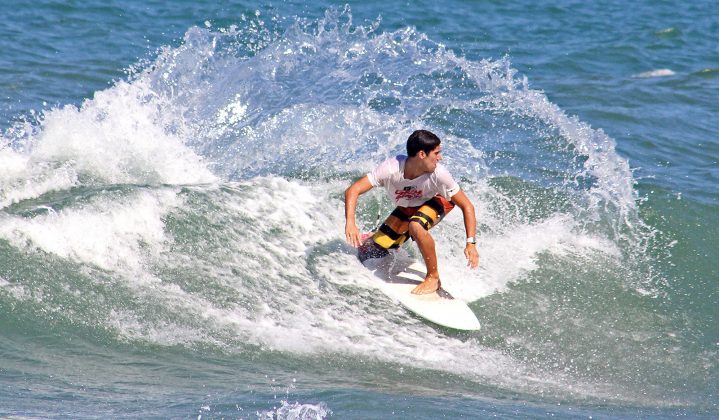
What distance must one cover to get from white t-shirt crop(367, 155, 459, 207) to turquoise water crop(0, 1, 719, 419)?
37.3 inches

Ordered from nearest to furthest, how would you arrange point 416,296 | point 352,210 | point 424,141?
1. point 424,141
2. point 352,210
3. point 416,296

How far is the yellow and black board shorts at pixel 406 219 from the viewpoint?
24.5 feet

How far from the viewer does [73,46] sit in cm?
1595

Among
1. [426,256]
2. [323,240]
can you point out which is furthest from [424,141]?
[323,240]

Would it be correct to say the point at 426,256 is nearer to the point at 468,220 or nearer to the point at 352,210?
the point at 468,220

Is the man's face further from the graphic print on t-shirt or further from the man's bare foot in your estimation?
the man's bare foot

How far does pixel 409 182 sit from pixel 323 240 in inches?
59.0

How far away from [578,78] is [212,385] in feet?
37.4

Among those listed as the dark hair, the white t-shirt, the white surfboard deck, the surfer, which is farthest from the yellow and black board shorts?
the dark hair

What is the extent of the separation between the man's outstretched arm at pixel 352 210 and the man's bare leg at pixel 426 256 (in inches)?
20.4

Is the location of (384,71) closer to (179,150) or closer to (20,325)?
(179,150)

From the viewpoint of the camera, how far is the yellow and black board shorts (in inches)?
295

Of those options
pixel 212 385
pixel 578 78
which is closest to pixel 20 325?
pixel 212 385

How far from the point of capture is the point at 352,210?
7137mm
